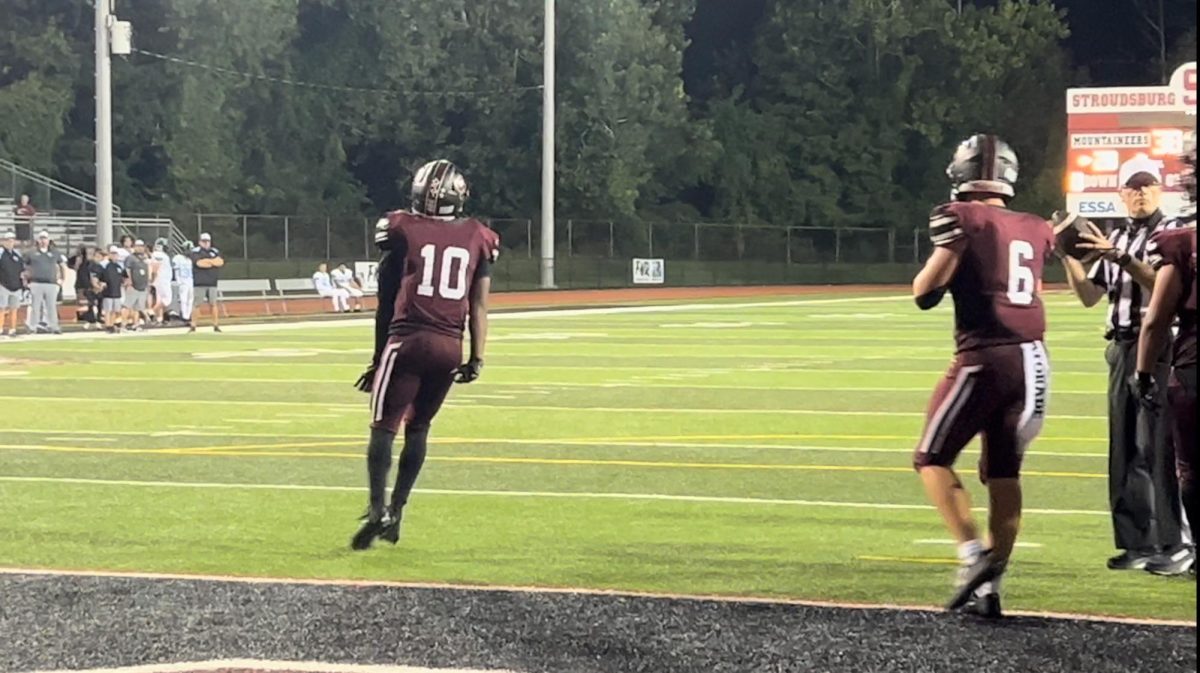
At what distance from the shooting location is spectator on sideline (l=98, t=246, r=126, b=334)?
27234 mm

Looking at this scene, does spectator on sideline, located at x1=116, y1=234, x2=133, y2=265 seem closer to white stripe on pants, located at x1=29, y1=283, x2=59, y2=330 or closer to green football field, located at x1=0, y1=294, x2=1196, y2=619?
white stripe on pants, located at x1=29, y1=283, x2=59, y2=330

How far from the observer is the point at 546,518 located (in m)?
9.29

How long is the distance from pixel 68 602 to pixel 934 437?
338 centimetres

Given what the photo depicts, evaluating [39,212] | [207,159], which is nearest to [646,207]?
[207,159]

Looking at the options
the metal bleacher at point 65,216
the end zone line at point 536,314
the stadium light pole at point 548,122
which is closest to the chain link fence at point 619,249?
the metal bleacher at point 65,216

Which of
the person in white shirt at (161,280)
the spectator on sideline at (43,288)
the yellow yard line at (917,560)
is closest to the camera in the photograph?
the yellow yard line at (917,560)

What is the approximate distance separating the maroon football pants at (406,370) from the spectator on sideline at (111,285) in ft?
65.8

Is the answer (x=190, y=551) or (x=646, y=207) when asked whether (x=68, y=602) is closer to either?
(x=190, y=551)

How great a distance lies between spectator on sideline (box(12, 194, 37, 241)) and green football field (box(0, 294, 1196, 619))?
15.7 meters

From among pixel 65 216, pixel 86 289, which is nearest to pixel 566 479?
pixel 86 289

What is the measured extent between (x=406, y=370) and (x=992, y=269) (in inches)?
114

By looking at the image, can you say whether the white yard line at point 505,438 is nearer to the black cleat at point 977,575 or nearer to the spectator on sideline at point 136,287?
the black cleat at point 977,575

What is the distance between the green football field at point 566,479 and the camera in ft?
25.6

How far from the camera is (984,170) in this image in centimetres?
665
